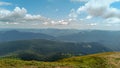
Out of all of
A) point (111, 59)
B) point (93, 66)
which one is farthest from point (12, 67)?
point (111, 59)

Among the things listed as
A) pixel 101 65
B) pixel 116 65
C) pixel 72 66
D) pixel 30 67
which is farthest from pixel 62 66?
pixel 116 65

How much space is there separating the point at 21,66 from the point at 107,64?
20.0 m

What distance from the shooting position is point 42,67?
40.4m

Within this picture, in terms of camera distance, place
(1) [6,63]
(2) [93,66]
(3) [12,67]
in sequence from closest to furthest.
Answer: (3) [12,67], (1) [6,63], (2) [93,66]

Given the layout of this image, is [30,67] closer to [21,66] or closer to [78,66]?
[21,66]

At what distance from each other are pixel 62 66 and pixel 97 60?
12.0 m

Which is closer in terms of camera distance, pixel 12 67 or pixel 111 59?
pixel 12 67

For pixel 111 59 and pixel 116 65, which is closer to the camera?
pixel 116 65

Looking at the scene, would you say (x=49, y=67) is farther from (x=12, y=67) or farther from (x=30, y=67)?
(x=12, y=67)

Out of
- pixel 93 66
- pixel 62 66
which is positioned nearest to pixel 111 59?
pixel 93 66

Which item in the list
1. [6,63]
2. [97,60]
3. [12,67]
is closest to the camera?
A: [12,67]

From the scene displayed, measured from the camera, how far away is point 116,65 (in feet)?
155

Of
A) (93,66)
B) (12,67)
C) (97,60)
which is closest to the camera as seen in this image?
(12,67)

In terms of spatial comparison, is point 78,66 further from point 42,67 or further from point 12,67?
point 12,67
